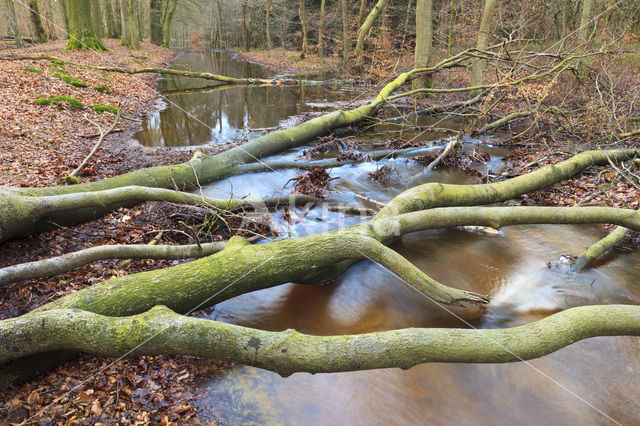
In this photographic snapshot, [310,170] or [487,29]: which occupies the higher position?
[487,29]

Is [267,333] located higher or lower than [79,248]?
higher

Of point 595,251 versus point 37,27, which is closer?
point 595,251

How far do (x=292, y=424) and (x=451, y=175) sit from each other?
768 cm

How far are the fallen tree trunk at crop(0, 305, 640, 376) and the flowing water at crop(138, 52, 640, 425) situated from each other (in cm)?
81

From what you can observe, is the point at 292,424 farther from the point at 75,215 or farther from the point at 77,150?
the point at 77,150

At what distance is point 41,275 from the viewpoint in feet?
12.2

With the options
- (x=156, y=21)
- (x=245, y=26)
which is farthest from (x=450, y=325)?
(x=156, y=21)

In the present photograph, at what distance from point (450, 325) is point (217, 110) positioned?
1476 centimetres

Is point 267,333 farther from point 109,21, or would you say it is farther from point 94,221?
point 109,21

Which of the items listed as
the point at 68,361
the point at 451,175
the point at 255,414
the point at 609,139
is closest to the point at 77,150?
the point at 68,361

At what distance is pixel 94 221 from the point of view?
18.2ft

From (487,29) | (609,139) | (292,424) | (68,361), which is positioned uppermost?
(487,29)

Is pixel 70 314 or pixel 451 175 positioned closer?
pixel 70 314

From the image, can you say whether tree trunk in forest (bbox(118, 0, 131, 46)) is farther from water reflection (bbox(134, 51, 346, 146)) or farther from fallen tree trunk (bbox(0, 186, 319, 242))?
fallen tree trunk (bbox(0, 186, 319, 242))
